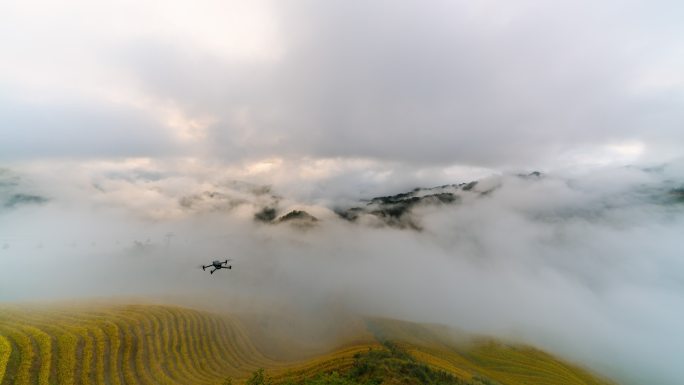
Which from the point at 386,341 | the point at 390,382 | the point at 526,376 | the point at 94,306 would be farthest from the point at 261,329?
the point at 526,376

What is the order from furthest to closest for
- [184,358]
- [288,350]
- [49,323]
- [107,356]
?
[288,350] → [184,358] → [49,323] → [107,356]

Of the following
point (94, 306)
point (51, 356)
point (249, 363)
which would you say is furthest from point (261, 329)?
point (51, 356)

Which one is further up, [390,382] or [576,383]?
[390,382]

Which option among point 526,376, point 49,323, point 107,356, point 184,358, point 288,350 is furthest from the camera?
point 526,376

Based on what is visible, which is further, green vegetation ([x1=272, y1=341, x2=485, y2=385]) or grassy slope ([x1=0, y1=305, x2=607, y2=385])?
grassy slope ([x1=0, y1=305, x2=607, y2=385])

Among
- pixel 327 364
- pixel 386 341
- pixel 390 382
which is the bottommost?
pixel 386 341

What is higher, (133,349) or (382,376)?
(133,349)

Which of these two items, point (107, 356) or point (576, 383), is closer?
point (107, 356)

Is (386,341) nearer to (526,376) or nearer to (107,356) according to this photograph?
(526,376)

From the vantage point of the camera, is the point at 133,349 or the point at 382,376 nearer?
the point at 382,376

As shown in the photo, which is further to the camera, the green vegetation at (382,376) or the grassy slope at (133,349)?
the grassy slope at (133,349)
